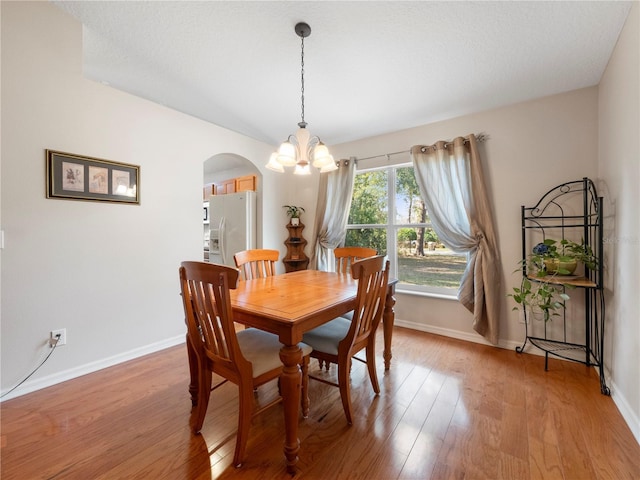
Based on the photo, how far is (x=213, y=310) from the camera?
1272 mm

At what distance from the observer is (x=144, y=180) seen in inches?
98.7

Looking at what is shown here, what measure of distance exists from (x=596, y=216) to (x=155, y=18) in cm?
351

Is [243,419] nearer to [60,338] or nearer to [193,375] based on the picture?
[193,375]

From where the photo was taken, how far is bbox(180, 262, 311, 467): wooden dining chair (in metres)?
1.22

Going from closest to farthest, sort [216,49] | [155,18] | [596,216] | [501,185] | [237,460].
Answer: [237,460], [155,18], [216,49], [596,216], [501,185]

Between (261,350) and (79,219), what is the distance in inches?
72.7

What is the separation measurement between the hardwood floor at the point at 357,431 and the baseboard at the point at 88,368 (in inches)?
2.8

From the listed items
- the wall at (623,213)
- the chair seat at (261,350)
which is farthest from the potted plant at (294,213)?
the wall at (623,213)

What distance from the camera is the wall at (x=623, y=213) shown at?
1554 mm

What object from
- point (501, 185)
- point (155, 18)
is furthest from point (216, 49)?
point (501, 185)

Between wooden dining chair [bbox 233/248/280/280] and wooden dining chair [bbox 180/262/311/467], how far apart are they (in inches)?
35.1

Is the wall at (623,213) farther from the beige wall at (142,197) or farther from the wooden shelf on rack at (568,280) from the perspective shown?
the wooden shelf on rack at (568,280)

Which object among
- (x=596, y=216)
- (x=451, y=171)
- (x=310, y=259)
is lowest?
(x=310, y=259)

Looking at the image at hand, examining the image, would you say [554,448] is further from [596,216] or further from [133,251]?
[133,251]
